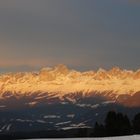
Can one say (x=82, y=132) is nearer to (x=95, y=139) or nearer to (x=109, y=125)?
(x=109, y=125)

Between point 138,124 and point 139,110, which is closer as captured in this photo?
point 138,124

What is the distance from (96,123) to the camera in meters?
25.3

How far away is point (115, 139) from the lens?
7.64 m

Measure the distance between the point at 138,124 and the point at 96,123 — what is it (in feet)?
14.4

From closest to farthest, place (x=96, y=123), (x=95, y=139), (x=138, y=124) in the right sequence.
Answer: (x=95, y=139)
(x=138, y=124)
(x=96, y=123)

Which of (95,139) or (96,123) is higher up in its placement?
(96,123)

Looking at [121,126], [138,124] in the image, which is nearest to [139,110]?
[121,126]

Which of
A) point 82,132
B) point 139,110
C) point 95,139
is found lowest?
point 95,139

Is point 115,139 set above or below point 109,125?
below

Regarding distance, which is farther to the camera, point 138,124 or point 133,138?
point 138,124

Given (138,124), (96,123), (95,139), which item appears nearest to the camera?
(95,139)

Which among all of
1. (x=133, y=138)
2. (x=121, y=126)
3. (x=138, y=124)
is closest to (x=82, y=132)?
(x=138, y=124)

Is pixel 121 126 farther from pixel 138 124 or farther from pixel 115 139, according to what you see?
pixel 115 139

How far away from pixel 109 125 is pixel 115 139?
63.0 ft
